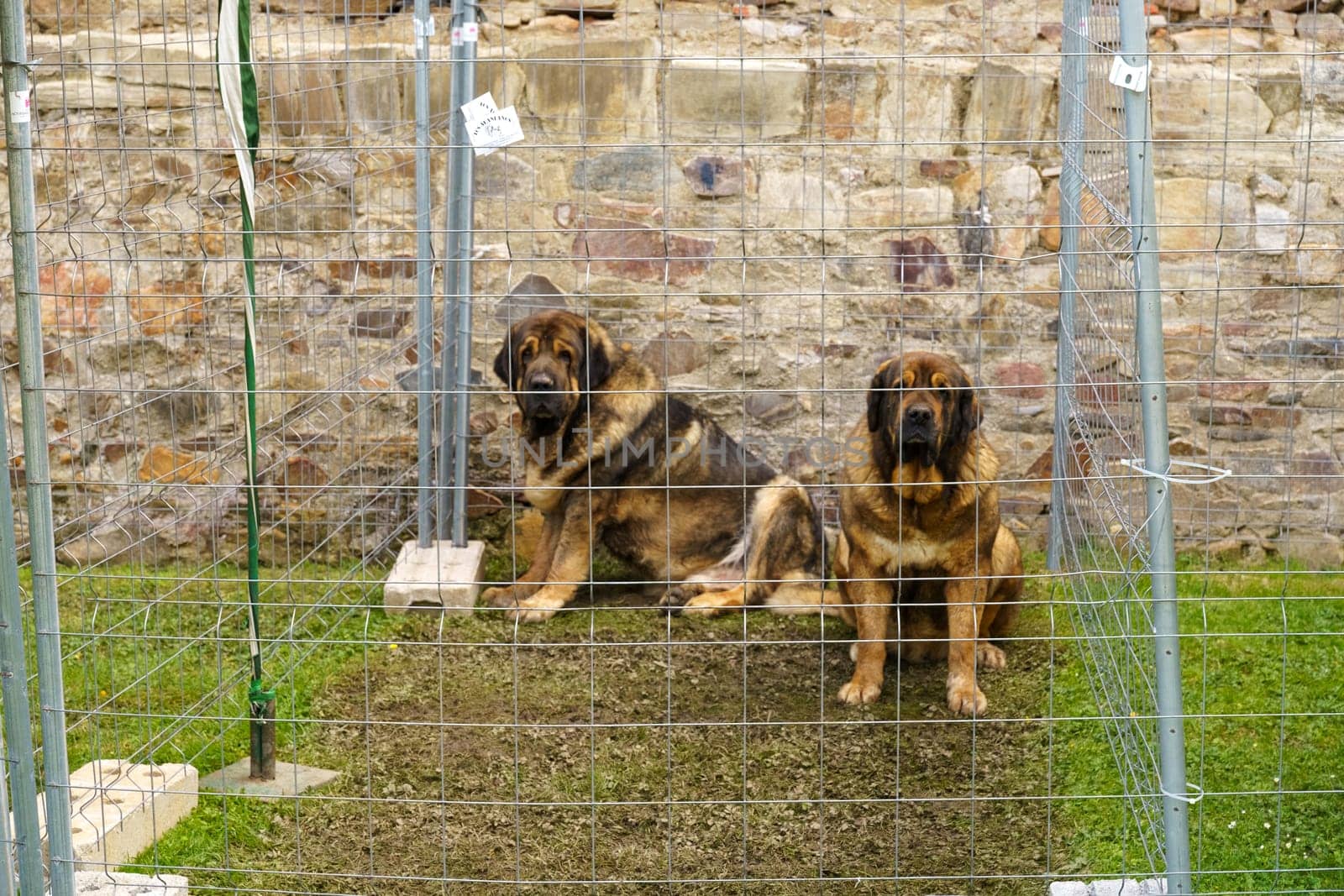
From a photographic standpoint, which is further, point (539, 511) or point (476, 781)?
point (539, 511)

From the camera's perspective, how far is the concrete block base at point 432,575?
569cm

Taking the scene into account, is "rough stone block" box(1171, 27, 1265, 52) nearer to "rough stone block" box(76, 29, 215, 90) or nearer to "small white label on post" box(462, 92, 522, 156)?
"small white label on post" box(462, 92, 522, 156)

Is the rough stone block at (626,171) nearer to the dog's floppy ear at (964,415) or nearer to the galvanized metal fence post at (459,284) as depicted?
the galvanized metal fence post at (459,284)

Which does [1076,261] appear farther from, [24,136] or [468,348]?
[24,136]

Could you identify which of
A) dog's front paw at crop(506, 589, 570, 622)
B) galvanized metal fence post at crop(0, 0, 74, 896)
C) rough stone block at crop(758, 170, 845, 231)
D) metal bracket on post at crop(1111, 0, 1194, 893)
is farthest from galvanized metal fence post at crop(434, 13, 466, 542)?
metal bracket on post at crop(1111, 0, 1194, 893)

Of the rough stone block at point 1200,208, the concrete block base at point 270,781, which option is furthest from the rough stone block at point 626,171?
the concrete block base at point 270,781

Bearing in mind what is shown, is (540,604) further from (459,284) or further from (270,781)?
(270,781)

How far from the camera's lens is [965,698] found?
483cm

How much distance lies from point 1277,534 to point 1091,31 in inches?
116

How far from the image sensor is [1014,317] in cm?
620

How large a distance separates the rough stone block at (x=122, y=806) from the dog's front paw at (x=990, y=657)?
2.81 m

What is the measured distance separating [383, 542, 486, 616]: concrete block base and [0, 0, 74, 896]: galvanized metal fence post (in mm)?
2504

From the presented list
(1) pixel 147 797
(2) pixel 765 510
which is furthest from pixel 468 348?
(1) pixel 147 797

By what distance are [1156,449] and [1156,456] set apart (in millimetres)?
15
